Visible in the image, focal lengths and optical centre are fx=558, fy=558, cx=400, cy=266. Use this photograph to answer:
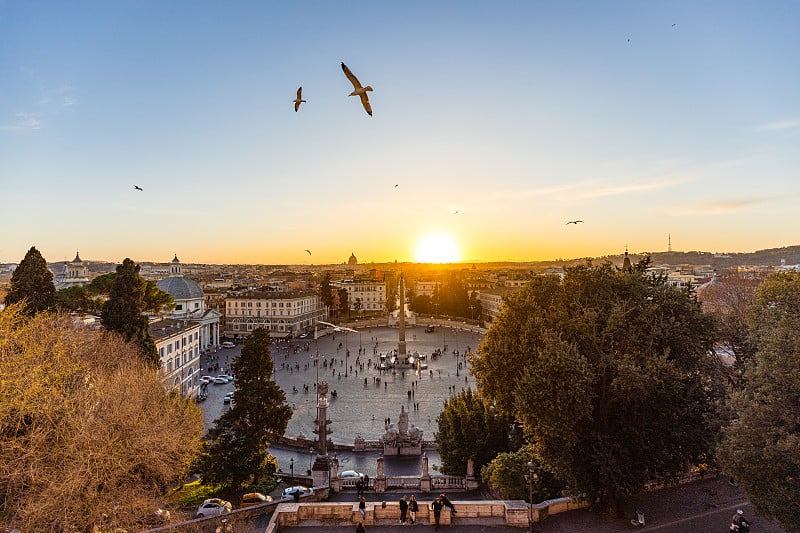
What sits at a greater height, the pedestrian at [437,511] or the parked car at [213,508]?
the pedestrian at [437,511]

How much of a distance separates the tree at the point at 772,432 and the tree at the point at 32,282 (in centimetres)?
2380

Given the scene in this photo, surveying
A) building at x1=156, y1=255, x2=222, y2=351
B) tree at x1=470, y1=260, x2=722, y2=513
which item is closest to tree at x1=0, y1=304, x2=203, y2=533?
tree at x1=470, y1=260, x2=722, y2=513

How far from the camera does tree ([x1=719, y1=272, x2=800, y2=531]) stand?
10070 millimetres

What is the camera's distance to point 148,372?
19672mm

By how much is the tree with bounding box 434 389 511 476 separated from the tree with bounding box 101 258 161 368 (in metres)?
12.8

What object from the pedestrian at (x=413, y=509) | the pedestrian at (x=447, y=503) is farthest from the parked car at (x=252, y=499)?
the pedestrian at (x=447, y=503)

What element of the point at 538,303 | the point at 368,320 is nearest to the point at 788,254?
the point at 368,320

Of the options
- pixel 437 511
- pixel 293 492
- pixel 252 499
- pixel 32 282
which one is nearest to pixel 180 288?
pixel 32 282

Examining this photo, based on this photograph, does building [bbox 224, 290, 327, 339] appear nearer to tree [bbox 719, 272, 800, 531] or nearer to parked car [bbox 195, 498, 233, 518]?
parked car [bbox 195, 498, 233, 518]

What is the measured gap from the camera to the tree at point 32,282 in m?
22.3

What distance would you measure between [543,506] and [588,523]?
3.59 ft

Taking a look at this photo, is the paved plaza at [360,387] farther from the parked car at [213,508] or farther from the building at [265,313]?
the parked car at [213,508]

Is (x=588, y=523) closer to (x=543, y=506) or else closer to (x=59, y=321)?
(x=543, y=506)

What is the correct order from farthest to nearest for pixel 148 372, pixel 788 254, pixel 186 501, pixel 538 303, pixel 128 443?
pixel 788 254
pixel 148 372
pixel 186 501
pixel 538 303
pixel 128 443
